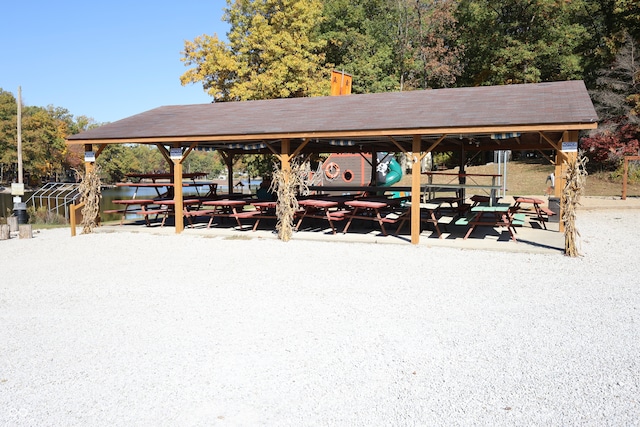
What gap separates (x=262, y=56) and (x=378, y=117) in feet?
47.1

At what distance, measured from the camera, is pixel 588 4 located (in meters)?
30.5

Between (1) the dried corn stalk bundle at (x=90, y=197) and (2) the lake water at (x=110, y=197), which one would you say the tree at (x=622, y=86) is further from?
(1) the dried corn stalk bundle at (x=90, y=197)

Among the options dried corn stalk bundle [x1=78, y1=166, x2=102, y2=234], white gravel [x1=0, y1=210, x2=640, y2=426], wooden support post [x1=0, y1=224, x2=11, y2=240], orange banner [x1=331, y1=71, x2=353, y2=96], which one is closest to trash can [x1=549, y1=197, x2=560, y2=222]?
white gravel [x1=0, y1=210, x2=640, y2=426]

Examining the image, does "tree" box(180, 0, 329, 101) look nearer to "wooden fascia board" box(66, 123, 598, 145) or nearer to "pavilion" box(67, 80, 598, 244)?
"pavilion" box(67, 80, 598, 244)

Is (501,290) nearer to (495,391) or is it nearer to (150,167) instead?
(495,391)

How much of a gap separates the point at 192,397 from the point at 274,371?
630 mm

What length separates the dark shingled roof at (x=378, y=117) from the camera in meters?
8.56

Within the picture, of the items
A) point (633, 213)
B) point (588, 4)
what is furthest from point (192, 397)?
point (588, 4)

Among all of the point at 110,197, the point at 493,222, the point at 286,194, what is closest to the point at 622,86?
the point at 493,222

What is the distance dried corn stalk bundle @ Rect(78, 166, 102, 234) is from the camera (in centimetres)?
1127

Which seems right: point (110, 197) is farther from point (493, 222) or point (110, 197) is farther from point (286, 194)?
point (493, 222)

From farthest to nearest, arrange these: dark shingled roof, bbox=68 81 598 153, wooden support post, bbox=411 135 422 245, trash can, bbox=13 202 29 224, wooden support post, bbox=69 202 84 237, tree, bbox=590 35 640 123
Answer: tree, bbox=590 35 640 123 < trash can, bbox=13 202 29 224 < wooden support post, bbox=69 202 84 237 < wooden support post, bbox=411 135 422 245 < dark shingled roof, bbox=68 81 598 153

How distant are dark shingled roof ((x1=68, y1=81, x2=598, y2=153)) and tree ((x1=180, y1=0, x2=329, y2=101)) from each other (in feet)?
31.3

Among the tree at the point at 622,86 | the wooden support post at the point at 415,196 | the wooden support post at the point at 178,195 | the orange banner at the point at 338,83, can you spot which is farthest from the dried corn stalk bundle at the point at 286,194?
the tree at the point at 622,86
